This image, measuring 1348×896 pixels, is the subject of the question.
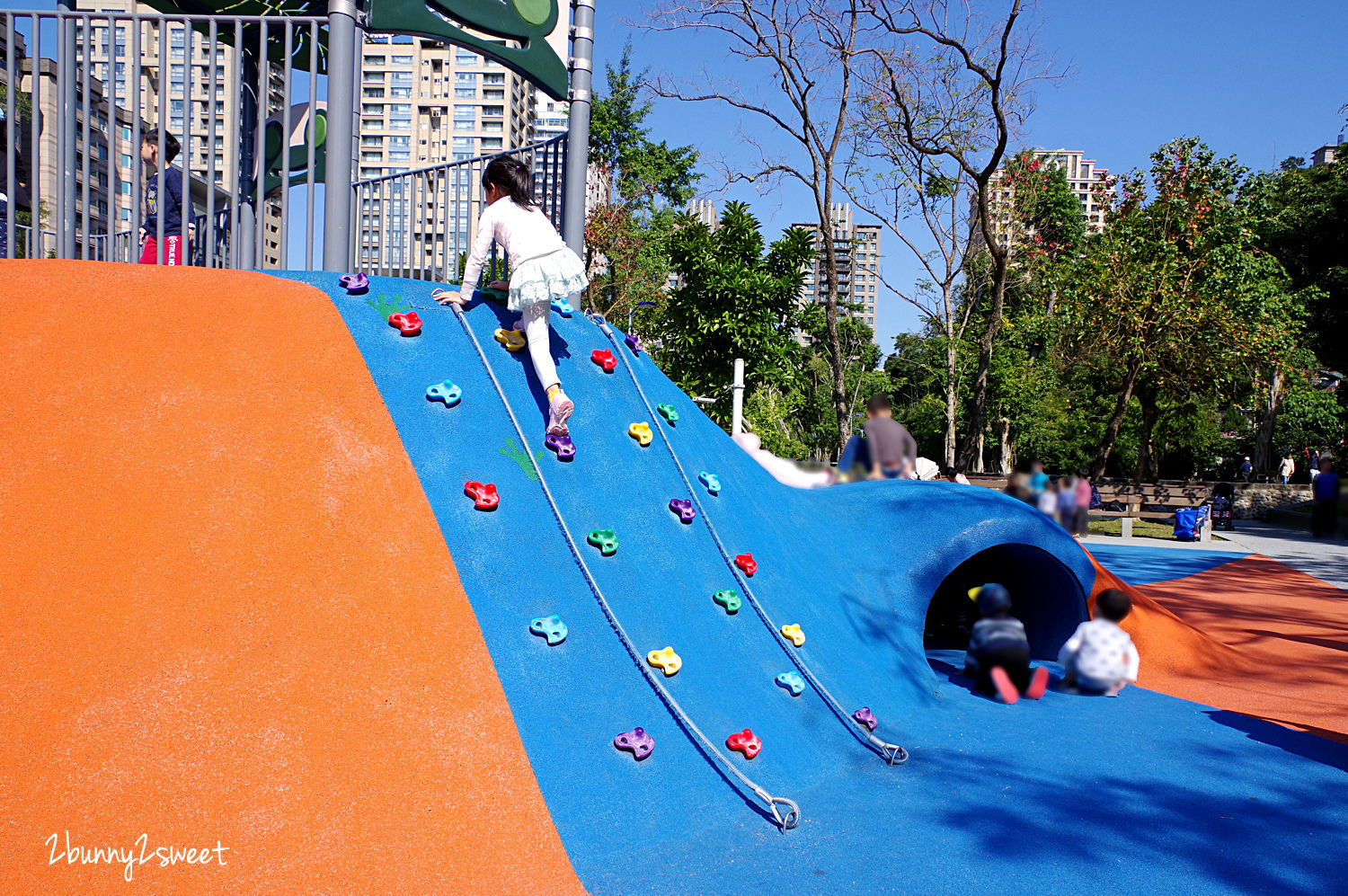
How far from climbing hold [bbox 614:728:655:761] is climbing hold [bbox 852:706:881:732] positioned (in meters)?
1.88

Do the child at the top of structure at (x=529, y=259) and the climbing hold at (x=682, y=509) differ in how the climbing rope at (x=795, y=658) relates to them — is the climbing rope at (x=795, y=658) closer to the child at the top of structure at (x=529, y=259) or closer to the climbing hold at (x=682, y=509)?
the climbing hold at (x=682, y=509)

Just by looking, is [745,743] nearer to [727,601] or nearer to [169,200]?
[727,601]

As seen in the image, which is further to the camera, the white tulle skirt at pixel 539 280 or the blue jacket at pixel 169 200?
the blue jacket at pixel 169 200

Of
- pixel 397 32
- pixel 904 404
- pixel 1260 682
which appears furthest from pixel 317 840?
pixel 904 404

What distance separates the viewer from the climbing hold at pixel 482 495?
4895 millimetres

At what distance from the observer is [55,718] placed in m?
3.21

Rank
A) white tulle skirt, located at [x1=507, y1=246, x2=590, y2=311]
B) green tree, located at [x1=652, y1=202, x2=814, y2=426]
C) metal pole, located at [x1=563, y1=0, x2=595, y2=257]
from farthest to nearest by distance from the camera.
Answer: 1. green tree, located at [x1=652, y1=202, x2=814, y2=426]
2. metal pole, located at [x1=563, y1=0, x2=595, y2=257]
3. white tulle skirt, located at [x1=507, y1=246, x2=590, y2=311]

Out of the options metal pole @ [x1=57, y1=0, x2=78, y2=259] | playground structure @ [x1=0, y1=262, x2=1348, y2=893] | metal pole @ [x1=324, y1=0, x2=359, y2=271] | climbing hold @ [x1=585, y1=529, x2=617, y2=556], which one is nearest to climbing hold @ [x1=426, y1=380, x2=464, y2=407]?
playground structure @ [x1=0, y1=262, x2=1348, y2=893]

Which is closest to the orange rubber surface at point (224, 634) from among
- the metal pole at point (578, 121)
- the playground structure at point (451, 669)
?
the playground structure at point (451, 669)

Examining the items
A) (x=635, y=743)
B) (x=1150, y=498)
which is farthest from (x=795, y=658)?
(x=1150, y=498)

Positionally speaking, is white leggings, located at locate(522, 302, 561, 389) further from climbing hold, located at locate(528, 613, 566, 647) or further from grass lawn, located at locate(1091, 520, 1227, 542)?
grass lawn, located at locate(1091, 520, 1227, 542)

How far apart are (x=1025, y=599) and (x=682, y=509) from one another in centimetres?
550

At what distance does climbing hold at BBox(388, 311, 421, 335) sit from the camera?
5.62 meters

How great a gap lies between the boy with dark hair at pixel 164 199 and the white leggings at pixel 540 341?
2.78m
